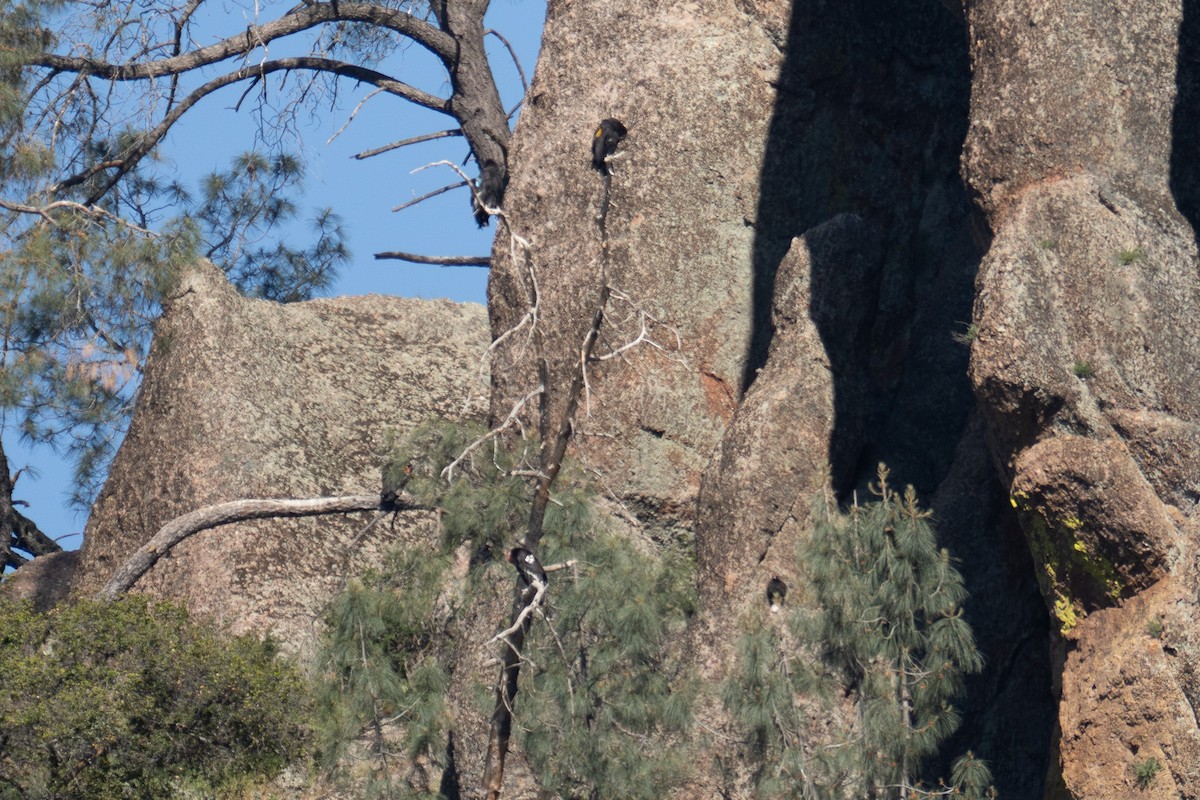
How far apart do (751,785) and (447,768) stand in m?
2.43

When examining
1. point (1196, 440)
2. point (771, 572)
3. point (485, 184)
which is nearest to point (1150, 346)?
point (1196, 440)

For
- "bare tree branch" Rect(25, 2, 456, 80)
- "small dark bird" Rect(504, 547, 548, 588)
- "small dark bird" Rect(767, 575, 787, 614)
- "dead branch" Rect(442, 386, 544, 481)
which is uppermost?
"bare tree branch" Rect(25, 2, 456, 80)

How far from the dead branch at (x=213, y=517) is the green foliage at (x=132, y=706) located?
851mm

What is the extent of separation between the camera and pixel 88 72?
13359 mm

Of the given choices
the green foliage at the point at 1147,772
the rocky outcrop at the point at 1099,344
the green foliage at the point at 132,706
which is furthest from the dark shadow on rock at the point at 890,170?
the green foliage at the point at 132,706

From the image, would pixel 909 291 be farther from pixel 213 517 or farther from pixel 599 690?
pixel 213 517

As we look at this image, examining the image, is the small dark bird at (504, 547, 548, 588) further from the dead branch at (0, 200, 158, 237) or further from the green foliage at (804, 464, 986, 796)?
the dead branch at (0, 200, 158, 237)

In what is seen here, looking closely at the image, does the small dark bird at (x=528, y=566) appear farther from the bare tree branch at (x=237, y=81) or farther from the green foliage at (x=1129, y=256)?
the bare tree branch at (x=237, y=81)

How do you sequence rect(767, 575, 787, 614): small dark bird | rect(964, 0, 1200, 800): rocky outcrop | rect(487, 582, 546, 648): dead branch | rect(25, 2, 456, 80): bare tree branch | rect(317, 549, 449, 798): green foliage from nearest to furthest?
rect(964, 0, 1200, 800): rocky outcrop → rect(487, 582, 546, 648): dead branch → rect(317, 549, 449, 798): green foliage → rect(767, 575, 787, 614): small dark bird → rect(25, 2, 456, 80): bare tree branch

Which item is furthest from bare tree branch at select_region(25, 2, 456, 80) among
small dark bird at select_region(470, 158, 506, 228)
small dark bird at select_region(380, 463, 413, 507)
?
small dark bird at select_region(380, 463, 413, 507)

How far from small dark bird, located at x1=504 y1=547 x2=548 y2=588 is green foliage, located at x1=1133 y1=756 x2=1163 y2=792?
3.01 m

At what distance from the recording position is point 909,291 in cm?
1163

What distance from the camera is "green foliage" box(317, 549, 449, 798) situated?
8.95 m

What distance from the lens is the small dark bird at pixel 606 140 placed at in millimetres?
11812
